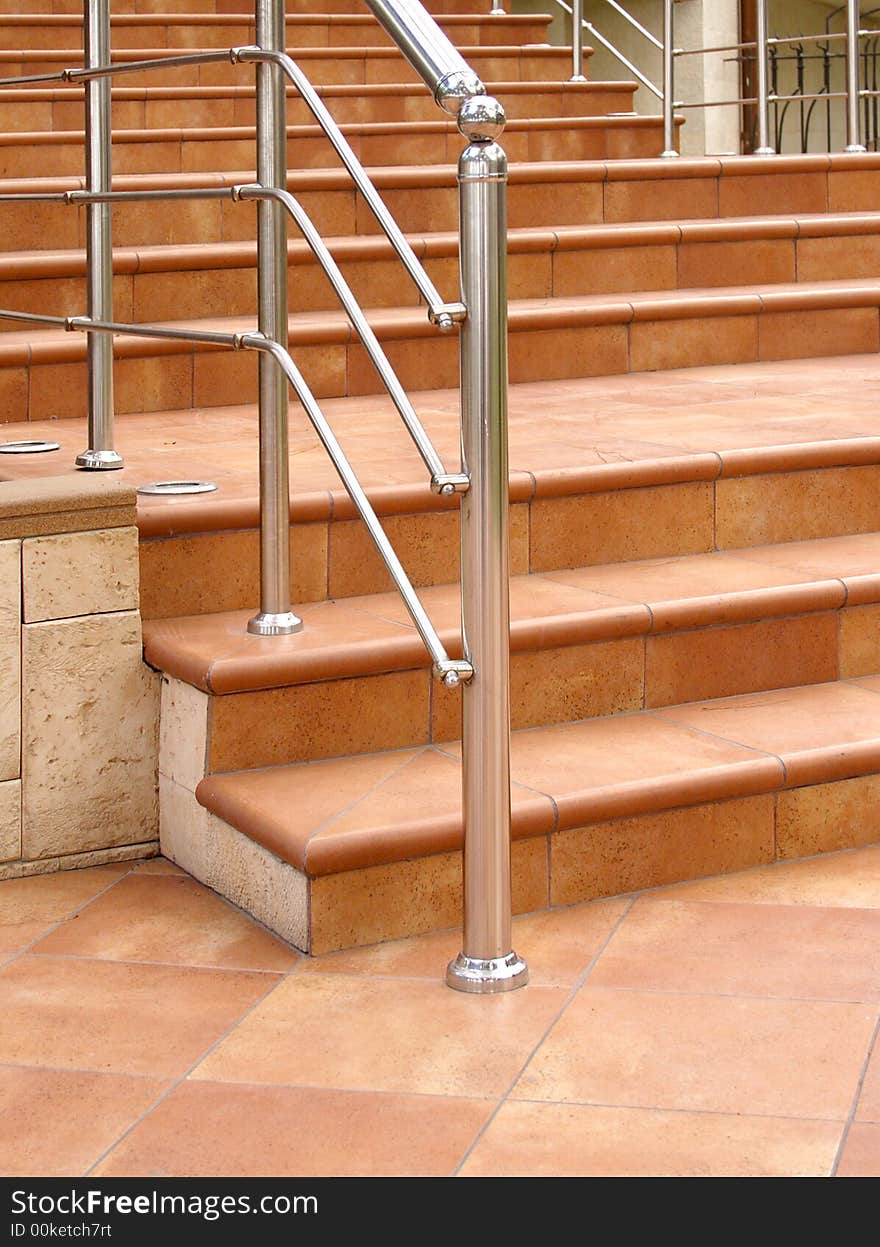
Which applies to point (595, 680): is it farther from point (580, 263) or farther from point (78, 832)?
point (580, 263)

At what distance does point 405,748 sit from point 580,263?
2157 millimetres

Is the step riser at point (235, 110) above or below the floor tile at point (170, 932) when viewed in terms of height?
above

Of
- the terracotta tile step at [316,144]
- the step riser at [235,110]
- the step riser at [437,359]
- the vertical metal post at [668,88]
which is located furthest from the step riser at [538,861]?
the vertical metal post at [668,88]

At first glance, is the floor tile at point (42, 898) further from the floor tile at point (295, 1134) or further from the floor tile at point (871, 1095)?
the floor tile at point (871, 1095)

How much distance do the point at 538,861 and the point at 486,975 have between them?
26 cm

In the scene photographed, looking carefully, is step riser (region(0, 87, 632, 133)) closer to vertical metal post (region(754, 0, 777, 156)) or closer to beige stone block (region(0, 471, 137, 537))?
vertical metal post (region(754, 0, 777, 156))

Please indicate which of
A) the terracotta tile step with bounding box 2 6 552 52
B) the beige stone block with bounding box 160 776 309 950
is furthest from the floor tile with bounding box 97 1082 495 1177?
the terracotta tile step with bounding box 2 6 552 52

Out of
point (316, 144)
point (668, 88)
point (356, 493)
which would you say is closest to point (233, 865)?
point (356, 493)

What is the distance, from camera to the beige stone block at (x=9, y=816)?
7.98ft

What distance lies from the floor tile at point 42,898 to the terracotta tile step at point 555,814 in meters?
0.13

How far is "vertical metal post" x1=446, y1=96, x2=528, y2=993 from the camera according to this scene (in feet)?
6.25

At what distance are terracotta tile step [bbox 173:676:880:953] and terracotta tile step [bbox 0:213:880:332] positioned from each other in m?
1.58
